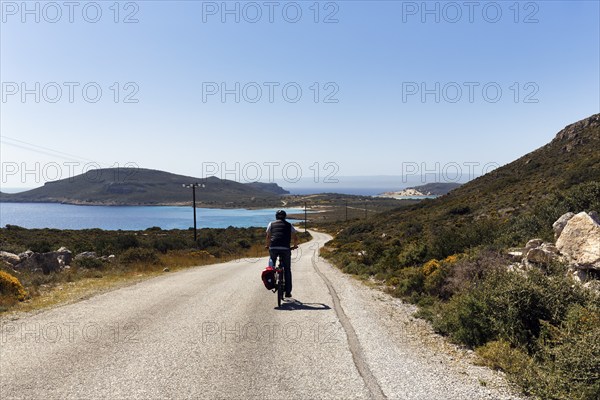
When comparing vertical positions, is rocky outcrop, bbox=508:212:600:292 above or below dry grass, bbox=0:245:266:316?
above

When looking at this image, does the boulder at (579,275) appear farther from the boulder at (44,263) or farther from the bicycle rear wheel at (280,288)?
the boulder at (44,263)

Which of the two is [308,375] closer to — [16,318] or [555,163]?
[16,318]

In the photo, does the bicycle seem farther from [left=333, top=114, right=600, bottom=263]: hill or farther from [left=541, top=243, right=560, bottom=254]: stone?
[left=333, top=114, right=600, bottom=263]: hill

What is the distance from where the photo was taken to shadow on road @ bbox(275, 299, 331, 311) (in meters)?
8.93

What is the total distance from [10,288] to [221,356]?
8796mm

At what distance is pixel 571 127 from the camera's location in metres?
65.1

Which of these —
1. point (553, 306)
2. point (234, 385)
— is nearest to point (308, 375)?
point (234, 385)

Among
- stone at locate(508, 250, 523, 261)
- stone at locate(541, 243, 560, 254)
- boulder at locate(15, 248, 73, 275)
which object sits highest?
stone at locate(541, 243, 560, 254)

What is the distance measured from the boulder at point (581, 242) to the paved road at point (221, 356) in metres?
3.83

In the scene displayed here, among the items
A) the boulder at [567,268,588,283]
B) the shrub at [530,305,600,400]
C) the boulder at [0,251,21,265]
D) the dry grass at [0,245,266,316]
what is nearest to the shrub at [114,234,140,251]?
the dry grass at [0,245,266,316]

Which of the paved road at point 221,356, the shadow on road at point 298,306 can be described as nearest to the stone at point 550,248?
the paved road at point 221,356

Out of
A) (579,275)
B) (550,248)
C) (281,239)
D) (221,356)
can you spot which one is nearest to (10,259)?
(281,239)

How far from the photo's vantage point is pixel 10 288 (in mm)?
10758

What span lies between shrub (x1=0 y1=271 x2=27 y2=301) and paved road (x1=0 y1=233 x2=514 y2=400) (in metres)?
2.71
